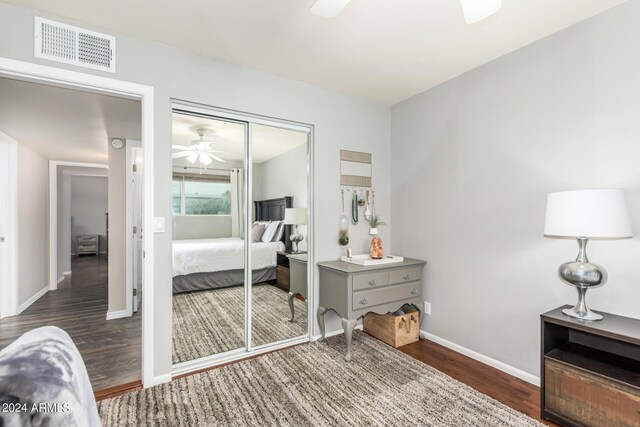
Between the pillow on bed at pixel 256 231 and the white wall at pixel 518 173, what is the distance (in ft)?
4.96

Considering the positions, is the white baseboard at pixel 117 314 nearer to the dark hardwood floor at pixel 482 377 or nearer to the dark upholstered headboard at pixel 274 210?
the dark upholstered headboard at pixel 274 210

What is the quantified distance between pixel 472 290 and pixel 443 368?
2.24 feet

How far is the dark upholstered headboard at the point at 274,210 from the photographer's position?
9.23 feet

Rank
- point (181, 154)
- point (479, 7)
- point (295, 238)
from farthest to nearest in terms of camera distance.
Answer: point (295, 238) < point (181, 154) < point (479, 7)

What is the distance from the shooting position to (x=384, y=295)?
2.79m

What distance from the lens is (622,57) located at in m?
1.85

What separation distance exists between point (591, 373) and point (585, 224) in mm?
808

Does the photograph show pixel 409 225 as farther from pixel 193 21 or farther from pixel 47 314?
pixel 47 314

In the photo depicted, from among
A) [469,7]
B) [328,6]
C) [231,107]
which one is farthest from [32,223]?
[469,7]

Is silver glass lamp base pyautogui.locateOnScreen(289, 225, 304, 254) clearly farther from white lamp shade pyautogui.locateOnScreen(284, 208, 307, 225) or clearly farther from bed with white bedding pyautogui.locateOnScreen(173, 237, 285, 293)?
bed with white bedding pyautogui.locateOnScreen(173, 237, 285, 293)

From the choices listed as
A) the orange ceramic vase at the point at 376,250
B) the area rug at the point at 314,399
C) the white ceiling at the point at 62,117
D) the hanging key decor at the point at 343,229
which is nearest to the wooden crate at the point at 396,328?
the area rug at the point at 314,399

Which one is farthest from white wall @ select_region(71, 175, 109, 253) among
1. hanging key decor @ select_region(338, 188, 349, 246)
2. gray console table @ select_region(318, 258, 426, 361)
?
gray console table @ select_region(318, 258, 426, 361)

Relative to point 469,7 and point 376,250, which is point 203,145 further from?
point 469,7

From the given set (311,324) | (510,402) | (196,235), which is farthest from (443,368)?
(196,235)
